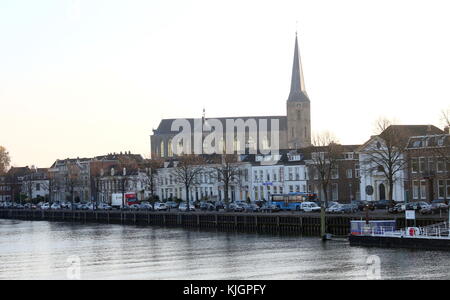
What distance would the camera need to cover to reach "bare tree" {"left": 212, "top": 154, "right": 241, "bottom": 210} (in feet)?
483

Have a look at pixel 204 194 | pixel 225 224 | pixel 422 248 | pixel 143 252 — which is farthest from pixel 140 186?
pixel 422 248

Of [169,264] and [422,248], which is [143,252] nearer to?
[169,264]

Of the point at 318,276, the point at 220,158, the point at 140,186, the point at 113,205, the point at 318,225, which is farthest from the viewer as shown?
the point at 140,186

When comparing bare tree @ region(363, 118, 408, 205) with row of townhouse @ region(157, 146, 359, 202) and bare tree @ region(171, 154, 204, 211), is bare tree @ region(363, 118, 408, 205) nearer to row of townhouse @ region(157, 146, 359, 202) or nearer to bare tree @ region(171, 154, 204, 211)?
row of townhouse @ region(157, 146, 359, 202)

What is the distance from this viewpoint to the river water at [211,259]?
65.4 meters

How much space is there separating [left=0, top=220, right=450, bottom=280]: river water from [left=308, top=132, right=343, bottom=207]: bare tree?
27924mm

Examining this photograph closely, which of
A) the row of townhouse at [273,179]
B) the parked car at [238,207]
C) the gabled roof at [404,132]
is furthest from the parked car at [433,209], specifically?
the row of townhouse at [273,179]

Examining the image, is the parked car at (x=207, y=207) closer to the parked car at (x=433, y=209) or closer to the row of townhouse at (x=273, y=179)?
the row of townhouse at (x=273, y=179)

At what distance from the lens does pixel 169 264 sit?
2899 inches

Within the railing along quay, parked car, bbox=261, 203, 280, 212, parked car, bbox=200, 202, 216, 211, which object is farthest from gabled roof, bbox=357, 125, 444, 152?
parked car, bbox=200, 202, 216, 211

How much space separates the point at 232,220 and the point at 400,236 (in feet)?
145

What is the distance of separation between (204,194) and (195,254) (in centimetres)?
8983

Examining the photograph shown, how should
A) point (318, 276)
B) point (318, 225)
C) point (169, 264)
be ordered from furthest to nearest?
point (318, 225)
point (169, 264)
point (318, 276)

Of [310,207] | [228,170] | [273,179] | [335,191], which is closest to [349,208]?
[310,207]
